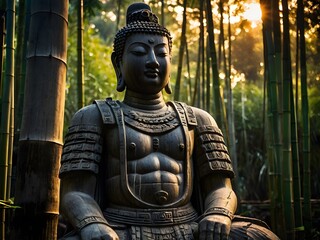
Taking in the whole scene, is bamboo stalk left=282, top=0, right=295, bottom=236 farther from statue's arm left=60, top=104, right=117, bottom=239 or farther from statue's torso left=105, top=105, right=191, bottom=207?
statue's arm left=60, top=104, right=117, bottom=239

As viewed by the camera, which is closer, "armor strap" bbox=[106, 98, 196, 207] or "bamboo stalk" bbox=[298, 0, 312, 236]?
"armor strap" bbox=[106, 98, 196, 207]

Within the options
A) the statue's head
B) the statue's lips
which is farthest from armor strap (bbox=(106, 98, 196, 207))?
the statue's lips

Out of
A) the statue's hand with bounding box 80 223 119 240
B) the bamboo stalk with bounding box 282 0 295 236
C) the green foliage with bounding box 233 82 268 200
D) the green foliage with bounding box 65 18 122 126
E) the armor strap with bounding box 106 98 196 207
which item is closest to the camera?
the statue's hand with bounding box 80 223 119 240

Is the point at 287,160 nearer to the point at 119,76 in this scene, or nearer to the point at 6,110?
the point at 119,76

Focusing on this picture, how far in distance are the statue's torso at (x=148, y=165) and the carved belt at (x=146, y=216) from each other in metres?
0.06

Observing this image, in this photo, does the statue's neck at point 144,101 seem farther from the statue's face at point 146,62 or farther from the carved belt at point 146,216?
the carved belt at point 146,216

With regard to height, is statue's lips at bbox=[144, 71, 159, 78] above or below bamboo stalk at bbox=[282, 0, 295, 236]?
above

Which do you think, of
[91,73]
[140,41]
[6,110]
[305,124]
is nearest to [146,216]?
[140,41]

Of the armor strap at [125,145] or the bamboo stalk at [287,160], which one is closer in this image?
the armor strap at [125,145]

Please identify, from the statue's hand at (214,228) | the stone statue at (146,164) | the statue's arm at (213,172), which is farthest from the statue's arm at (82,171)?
the statue's arm at (213,172)

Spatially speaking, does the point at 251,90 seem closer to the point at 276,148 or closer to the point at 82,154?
the point at 276,148

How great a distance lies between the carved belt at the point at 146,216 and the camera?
306 centimetres

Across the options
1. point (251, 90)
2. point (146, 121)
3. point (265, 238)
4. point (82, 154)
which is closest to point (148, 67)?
point (146, 121)

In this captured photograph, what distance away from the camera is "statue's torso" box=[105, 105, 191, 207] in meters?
3.15
